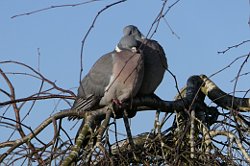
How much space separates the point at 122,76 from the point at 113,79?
0.11 m

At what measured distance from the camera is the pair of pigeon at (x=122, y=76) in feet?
17.6

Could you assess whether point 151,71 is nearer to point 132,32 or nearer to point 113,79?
point 113,79

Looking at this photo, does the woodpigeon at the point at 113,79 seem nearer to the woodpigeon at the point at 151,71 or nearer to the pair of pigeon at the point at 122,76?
the pair of pigeon at the point at 122,76

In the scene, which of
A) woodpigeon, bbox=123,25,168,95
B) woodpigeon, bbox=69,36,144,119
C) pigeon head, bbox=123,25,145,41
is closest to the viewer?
woodpigeon, bbox=69,36,144,119

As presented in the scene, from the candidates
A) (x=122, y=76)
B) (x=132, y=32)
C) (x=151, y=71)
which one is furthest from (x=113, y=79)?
(x=132, y=32)

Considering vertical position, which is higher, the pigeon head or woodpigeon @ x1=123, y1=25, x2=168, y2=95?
the pigeon head

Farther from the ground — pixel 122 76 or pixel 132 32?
pixel 132 32

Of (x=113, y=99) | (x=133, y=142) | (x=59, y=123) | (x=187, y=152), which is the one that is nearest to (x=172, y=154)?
(x=187, y=152)

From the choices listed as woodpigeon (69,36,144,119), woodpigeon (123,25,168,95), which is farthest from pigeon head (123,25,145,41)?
woodpigeon (123,25,168,95)

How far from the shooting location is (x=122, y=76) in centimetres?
551

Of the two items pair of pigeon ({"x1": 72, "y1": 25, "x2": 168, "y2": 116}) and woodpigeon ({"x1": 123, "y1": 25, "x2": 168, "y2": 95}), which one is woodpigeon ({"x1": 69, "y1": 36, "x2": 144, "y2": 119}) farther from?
woodpigeon ({"x1": 123, "y1": 25, "x2": 168, "y2": 95})

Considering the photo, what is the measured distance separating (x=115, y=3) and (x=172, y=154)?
1.24 metres

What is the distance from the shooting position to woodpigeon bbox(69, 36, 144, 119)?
17.5 ft

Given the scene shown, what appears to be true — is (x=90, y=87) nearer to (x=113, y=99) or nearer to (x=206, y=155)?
(x=113, y=99)
